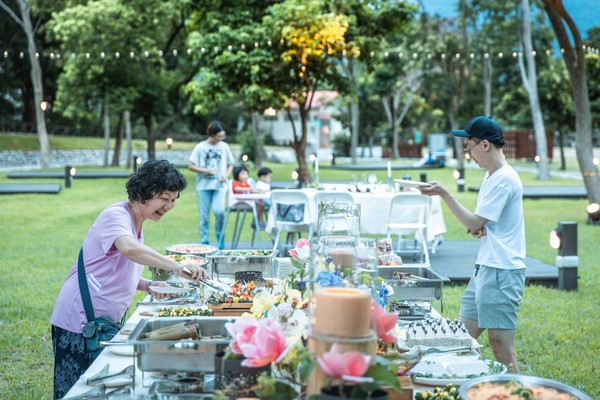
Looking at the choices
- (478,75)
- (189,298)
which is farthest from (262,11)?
(478,75)

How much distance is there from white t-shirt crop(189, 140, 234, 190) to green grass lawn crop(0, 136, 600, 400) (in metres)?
1.81

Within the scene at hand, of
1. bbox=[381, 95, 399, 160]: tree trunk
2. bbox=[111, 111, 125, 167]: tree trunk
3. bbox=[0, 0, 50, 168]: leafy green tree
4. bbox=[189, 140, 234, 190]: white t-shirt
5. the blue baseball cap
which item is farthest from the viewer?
bbox=[381, 95, 399, 160]: tree trunk

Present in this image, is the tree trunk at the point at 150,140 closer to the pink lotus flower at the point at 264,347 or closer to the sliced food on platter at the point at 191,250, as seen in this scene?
the sliced food on platter at the point at 191,250

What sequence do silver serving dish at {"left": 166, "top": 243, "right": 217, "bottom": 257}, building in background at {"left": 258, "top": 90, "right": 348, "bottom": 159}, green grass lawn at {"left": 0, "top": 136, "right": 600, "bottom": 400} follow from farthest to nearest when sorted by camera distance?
building in background at {"left": 258, "top": 90, "right": 348, "bottom": 159}, green grass lawn at {"left": 0, "top": 136, "right": 600, "bottom": 400}, silver serving dish at {"left": 166, "top": 243, "right": 217, "bottom": 257}

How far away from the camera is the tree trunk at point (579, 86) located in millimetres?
12125

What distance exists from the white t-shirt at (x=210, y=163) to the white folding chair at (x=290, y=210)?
766 mm

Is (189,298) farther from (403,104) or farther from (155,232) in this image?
(403,104)

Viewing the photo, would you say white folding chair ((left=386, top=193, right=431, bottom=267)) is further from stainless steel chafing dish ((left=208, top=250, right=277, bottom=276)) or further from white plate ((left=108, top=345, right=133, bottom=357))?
white plate ((left=108, top=345, right=133, bottom=357))

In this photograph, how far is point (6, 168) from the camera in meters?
32.3

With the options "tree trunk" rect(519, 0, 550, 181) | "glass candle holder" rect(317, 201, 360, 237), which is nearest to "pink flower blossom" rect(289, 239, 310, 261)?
"glass candle holder" rect(317, 201, 360, 237)

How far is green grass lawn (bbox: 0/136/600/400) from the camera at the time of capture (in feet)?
17.6

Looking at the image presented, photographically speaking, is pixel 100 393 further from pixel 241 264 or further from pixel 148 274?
pixel 148 274

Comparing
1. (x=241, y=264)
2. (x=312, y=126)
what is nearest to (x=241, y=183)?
(x=241, y=264)

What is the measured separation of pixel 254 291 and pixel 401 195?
19.4 feet
